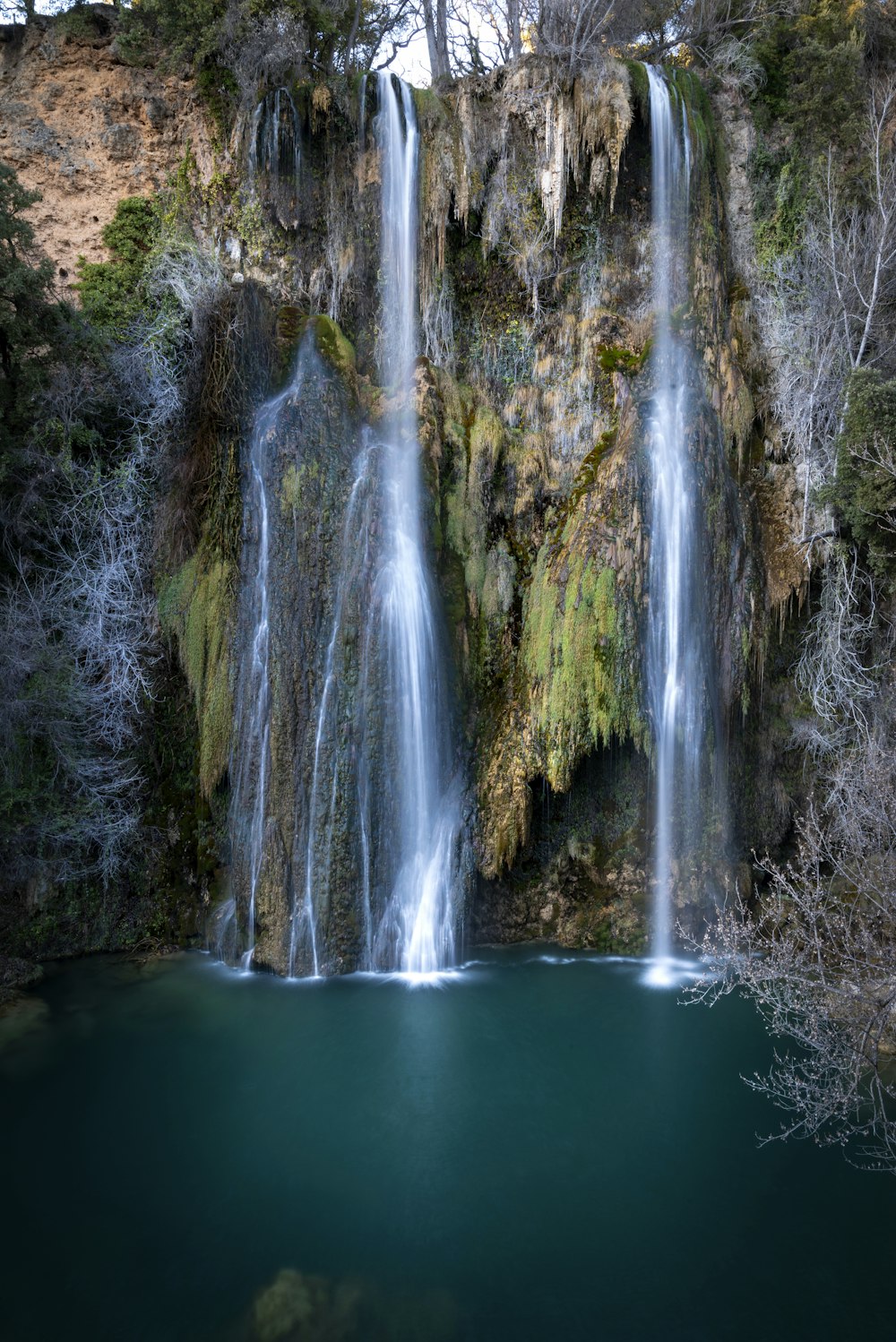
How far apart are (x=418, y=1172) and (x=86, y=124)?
12940 mm

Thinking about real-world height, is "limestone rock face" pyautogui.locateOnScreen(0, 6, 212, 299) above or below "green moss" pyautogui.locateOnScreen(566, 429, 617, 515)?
above

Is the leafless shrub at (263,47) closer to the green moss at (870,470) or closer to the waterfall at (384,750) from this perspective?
the waterfall at (384,750)

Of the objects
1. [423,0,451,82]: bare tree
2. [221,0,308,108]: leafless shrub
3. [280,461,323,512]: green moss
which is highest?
[423,0,451,82]: bare tree

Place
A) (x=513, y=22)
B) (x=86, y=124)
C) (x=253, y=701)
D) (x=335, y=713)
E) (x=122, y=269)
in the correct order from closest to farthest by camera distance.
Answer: (x=335, y=713)
(x=253, y=701)
(x=122, y=269)
(x=86, y=124)
(x=513, y=22)

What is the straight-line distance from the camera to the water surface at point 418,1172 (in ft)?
17.7

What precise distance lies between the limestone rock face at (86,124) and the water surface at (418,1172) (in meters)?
9.71

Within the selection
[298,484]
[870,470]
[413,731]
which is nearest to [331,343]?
[298,484]

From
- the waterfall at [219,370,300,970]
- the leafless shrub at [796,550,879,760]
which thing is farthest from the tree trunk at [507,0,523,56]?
the leafless shrub at [796,550,879,760]

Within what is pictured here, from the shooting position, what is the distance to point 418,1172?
6629 millimetres

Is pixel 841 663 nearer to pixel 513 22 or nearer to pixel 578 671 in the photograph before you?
pixel 578 671

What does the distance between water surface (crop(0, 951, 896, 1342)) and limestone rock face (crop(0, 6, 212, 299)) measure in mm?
9711

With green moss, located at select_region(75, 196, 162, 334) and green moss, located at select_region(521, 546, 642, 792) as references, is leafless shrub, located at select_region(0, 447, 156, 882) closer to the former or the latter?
green moss, located at select_region(75, 196, 162, 334)

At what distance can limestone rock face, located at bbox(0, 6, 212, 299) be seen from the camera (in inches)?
451

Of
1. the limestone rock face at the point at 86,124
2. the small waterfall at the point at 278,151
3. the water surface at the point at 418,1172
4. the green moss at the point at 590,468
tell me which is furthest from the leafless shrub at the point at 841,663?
the limestone rock face at the point at 86,124
